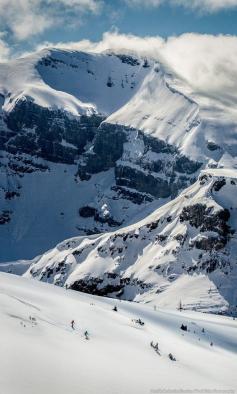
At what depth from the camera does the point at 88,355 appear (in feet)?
99.6

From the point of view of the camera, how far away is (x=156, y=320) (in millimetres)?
61438

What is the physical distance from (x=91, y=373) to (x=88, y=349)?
5.53m

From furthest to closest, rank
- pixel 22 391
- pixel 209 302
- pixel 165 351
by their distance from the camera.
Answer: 1. pixel 209 302
2. pixel 165 351
3. pixel 22 391

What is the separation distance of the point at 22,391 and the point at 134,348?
15.3 m

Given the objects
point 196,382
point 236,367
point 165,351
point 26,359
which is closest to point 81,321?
point 165,351

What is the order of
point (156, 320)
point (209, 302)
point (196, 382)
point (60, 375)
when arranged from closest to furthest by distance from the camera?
1. point (60, 375)
2. point (196, 382)
3. point (156, 320)
4. point (209, 302)

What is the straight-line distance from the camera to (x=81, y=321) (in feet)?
136

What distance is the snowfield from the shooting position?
24.5 meters

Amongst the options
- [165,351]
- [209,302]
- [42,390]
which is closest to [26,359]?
[42,390]

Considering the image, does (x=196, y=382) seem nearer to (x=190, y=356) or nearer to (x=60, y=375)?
Result: (x=60, y=375)

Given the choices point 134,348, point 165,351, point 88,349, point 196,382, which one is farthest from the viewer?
point 165,351

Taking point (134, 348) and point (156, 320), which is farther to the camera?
point (156, 320)

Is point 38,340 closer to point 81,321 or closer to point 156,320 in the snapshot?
point 81,321

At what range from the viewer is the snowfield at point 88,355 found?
2455cm
